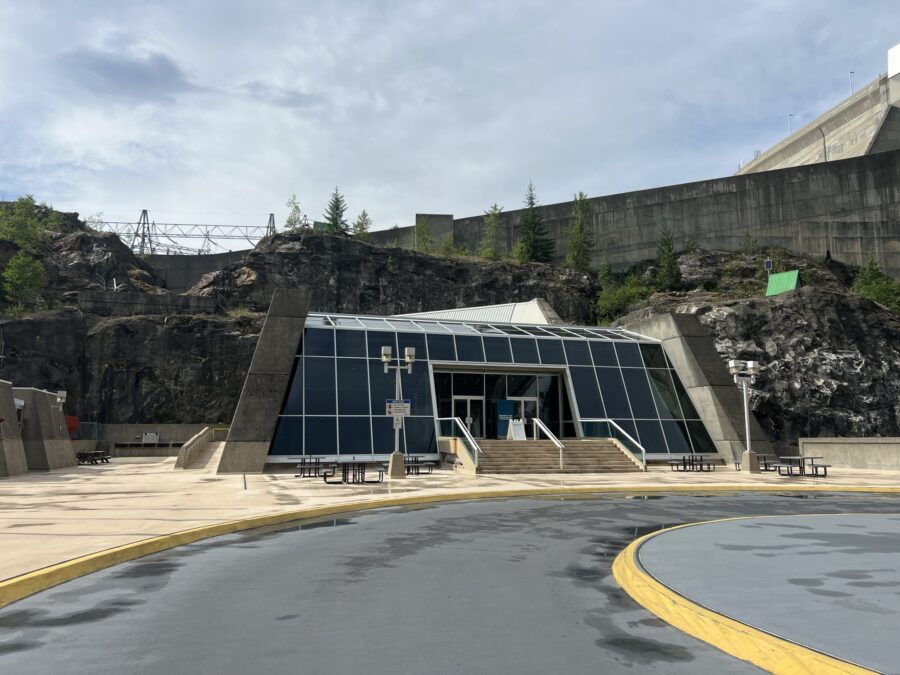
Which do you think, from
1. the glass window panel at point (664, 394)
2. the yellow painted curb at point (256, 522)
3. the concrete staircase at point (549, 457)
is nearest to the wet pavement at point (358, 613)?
the yellow painted curb at point (256, 522)

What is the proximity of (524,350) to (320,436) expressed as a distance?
11.9 metres

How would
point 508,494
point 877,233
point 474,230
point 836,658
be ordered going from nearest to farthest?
point 836,658 → point 508,494 → point 877,233 → point 474,230

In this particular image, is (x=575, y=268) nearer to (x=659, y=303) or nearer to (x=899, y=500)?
(x=659, y=303)

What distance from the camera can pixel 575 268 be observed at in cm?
7081

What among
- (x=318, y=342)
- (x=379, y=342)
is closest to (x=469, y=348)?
(x=379, y=342)

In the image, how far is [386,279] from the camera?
7081 cm

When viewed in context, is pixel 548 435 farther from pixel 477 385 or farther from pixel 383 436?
pixel 383 436

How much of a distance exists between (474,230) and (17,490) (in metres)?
64.2

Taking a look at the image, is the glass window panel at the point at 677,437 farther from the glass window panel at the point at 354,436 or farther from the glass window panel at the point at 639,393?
the glass window panel at the point at 354,436

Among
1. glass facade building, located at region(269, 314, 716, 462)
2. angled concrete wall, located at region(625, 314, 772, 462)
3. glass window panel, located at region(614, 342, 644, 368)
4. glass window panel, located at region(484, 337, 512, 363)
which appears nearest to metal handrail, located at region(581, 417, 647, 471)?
glass facade building, located at region(269, 314, 716, 462)

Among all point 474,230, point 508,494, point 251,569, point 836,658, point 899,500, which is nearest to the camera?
point 836,658

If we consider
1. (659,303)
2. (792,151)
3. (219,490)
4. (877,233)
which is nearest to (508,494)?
(219,490)

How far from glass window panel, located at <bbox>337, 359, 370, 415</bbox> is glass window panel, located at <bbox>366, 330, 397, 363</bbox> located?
797 mm

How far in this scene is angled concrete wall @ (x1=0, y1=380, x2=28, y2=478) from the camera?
81.5ft
